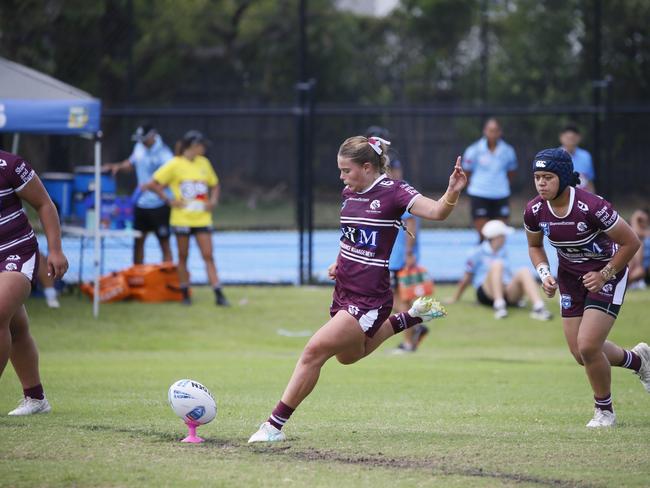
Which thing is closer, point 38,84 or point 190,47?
point 38,84

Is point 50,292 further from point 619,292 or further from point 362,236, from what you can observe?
point 619,292

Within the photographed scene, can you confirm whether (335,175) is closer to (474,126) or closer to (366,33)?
(474,126)

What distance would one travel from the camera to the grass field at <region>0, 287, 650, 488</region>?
20.0ft

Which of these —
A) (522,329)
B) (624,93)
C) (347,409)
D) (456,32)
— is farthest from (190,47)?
(347,409)

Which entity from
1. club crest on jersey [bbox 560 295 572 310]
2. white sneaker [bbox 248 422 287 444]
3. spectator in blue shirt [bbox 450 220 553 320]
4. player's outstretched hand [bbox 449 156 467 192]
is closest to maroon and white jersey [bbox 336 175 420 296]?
player's outstretched hand [bbox 449 156 467 192]

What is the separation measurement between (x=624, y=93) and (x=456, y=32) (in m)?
6.44

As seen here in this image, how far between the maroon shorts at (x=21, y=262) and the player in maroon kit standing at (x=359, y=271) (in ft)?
6.23

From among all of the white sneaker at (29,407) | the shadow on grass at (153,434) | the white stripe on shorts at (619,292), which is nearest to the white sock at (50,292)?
the white sneaker at (29,407)

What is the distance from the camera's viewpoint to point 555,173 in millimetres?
7387

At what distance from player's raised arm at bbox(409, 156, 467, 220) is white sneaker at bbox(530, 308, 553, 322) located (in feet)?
28.2

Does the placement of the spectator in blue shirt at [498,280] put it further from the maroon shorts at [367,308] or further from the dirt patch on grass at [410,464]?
the dirt patch on grass at [410,464]

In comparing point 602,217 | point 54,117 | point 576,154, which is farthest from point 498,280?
point 602,217

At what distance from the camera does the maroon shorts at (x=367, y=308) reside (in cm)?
687

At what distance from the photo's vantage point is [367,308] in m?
6.88
